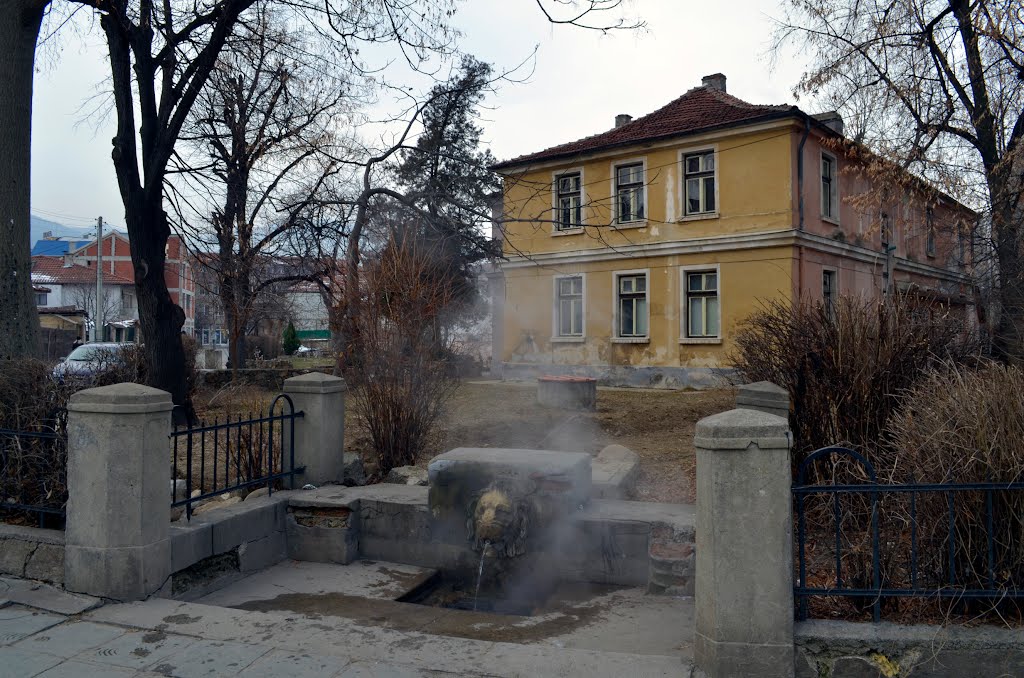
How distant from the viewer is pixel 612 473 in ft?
23.5

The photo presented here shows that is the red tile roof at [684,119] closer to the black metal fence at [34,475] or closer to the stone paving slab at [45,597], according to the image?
the black metal fence at [34,475]

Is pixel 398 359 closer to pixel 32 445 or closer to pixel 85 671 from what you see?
pixel 32 445

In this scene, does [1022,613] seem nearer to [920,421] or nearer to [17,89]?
[920,421]

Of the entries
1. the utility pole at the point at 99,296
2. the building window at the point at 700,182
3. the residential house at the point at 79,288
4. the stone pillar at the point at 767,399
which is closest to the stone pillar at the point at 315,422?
the stone pillar at the point at 767,399

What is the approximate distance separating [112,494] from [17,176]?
4.82 metres

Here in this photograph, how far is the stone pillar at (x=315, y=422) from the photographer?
6.64 m

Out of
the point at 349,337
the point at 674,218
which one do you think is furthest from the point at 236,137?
the point at 674,218

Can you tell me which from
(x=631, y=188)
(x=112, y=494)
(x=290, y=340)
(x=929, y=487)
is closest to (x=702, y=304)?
(x=631, y=188)

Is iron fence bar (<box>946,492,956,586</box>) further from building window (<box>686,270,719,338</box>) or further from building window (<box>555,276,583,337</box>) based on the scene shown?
building window (<box>555,276,583,337</box>)

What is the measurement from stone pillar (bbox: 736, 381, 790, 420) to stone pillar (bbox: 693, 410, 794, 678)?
2316 mm

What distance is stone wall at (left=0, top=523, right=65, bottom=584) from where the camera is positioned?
186 inches

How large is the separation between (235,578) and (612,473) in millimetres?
3616

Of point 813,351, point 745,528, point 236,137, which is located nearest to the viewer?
point 745,528

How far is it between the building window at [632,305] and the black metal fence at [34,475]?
55.9 ft
